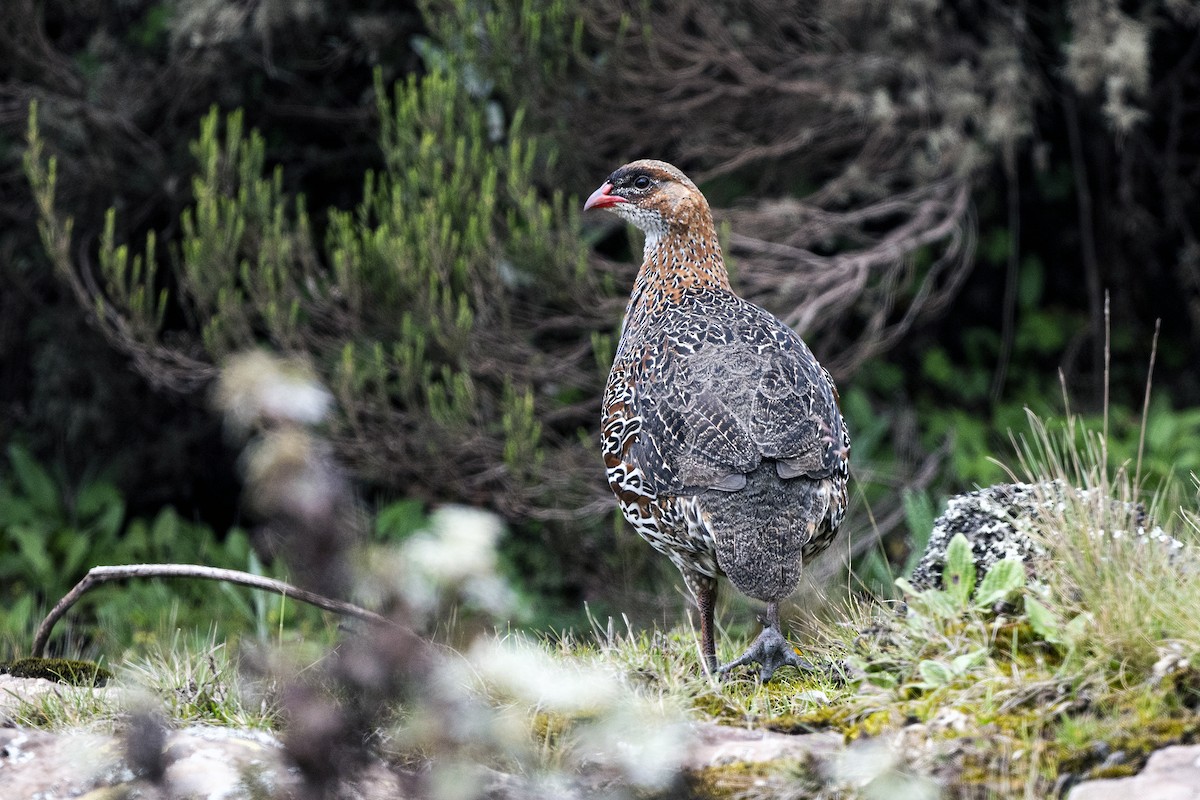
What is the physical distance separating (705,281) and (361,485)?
4032mm

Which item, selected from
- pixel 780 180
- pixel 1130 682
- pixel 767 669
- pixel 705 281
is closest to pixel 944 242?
pixel 780 180

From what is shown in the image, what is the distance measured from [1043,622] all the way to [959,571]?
39 cm

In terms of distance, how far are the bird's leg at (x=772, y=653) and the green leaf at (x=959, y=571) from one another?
2.04ft

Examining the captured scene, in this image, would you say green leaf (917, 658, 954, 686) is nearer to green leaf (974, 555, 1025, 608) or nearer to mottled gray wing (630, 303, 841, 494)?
green leaf (974, 555, 1025, 608)

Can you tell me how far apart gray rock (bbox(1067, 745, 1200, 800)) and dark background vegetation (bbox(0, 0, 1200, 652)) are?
12.6 feet

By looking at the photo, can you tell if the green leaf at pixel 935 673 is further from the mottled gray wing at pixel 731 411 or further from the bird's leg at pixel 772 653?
the mottled gray wing at pixel 731 411

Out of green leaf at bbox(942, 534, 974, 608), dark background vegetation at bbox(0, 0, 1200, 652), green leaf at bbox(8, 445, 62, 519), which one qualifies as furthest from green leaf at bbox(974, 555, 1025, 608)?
green leaf at bbox(8, 445, 62, 519)

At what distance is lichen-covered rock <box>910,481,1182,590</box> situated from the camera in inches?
153

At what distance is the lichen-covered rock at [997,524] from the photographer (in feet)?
12.7

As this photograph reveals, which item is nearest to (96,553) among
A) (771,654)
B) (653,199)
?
(653,199)

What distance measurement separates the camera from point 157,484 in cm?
959

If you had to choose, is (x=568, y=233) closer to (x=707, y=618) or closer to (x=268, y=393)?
(x=707, y=618)

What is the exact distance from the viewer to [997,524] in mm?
4156

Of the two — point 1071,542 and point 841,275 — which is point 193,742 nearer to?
point 1071,542
